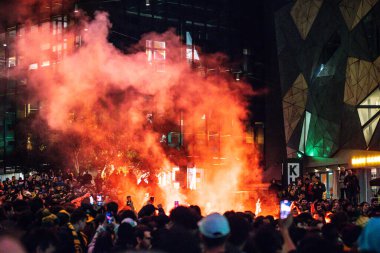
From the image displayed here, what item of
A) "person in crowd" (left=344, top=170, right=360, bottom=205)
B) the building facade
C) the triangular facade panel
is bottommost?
"person in crowd" (left=344, top=170, right=360, bottom=205)

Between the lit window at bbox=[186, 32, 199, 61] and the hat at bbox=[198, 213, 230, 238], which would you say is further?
the lit window at bbox=[186, 32, 199, 61]

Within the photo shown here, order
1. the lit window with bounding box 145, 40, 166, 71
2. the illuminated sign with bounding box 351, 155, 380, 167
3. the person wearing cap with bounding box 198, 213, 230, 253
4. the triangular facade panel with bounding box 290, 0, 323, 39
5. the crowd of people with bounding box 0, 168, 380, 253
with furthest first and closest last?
the lit window with bounding box 145, 40, 166, 71 < the triangular facade panel with bounding box 290, 0, 323, 39 < the illuminated sign with bounding box 351, 155, 380, 167 < the person wearing cap with bounding box 198, 213, 230, 253 < the crowd of people with bounding box 0, 168, 380, 253

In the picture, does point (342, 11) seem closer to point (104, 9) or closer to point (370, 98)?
point (370, 98)

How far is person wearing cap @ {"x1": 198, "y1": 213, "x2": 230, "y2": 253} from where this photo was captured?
205 inches

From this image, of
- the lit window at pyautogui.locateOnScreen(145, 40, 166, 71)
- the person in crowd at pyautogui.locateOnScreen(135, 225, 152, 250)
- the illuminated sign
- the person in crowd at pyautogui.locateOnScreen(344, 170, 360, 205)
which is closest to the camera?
the person in crowd at pyautogui.locateOnScreen(135, 225, 152, 250)

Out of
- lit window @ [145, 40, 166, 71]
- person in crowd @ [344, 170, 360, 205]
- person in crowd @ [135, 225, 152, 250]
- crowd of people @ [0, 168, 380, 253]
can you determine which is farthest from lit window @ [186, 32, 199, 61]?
person in crowd @ [135, 225, 152, 250]

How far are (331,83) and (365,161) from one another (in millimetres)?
4957

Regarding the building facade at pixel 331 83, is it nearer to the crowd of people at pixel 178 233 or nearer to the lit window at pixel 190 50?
the lit window at pixel 190 50

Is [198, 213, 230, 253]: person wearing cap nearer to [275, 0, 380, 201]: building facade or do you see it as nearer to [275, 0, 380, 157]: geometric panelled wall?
[275, 0, 380, 201]: building facade

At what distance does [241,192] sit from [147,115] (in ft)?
22.5

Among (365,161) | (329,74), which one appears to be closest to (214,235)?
(365,161)

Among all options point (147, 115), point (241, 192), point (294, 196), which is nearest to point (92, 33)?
point (147, 115)

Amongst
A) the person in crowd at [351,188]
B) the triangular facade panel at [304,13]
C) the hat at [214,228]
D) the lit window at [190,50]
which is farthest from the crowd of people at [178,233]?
the lit window at [190,50]

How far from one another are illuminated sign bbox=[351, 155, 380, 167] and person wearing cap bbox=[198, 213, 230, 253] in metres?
25.1
